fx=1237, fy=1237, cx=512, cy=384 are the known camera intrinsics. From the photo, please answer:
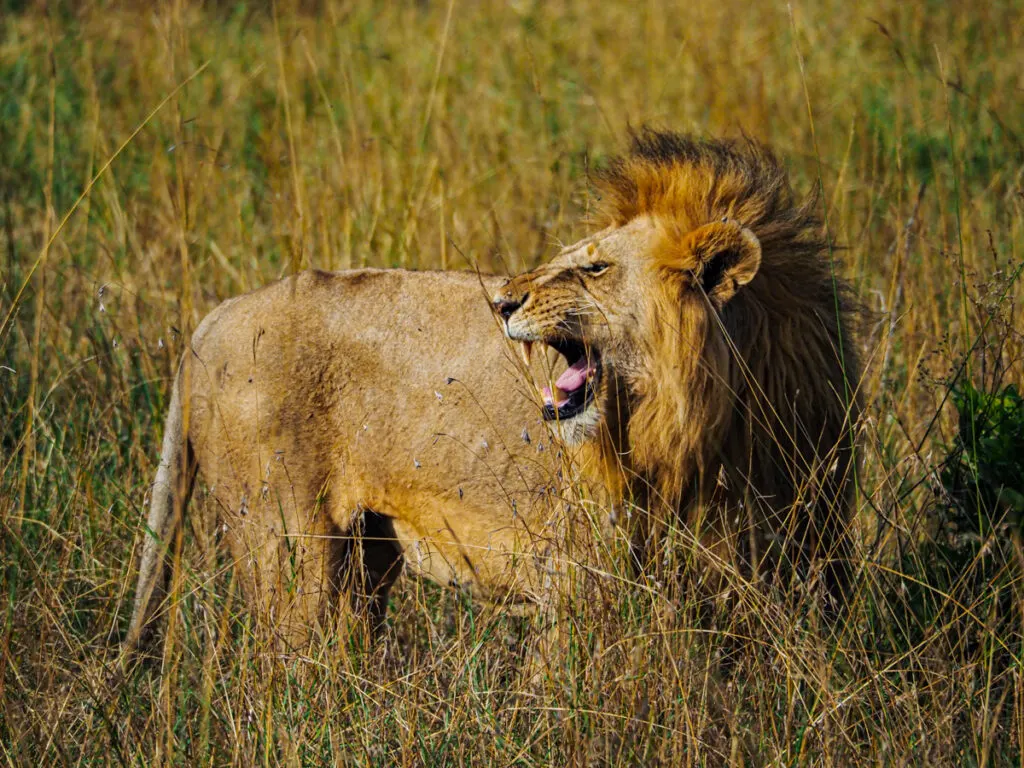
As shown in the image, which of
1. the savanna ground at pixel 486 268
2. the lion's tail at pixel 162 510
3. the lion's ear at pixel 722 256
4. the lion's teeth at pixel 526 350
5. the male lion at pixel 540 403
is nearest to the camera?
the savanna ground at pixel 486 268

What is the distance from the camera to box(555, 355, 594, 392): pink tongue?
9.48 feet

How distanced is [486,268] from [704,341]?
7.09 ft

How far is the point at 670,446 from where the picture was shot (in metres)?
2.87

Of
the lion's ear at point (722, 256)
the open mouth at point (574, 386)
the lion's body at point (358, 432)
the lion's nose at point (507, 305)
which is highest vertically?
the lion's ear at point (722, 256)

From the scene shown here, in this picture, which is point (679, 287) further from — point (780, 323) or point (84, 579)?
point (84, 579)

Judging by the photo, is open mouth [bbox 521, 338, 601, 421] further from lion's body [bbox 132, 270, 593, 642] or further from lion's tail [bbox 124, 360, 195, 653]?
lion's tail [bbox 124, 360, 195, 653]

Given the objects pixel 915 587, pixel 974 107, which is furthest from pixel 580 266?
pixel 974 107

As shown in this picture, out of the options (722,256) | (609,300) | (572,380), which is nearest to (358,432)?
(572,380)

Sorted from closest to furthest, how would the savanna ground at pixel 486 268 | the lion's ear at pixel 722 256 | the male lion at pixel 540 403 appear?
the savanna ground at pixel 486 268 → the lion's ear at pixel 722 256 → the male lion at pixel 540 403

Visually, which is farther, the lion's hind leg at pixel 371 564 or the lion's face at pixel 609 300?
the lion's hind leg at pixel 371 564

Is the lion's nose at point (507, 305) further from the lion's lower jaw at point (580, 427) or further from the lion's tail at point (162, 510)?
the lion's tail at point (162, 510)

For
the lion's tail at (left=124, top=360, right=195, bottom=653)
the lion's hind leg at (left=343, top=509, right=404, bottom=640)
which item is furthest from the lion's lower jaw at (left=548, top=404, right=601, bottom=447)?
the lion's tail at (left=124, top=360, right=195, bottom=653)

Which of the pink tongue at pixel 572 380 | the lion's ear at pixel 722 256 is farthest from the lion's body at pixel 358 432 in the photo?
the lion's ear at pixel 722 256

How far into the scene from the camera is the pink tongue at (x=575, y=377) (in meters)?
2.89
